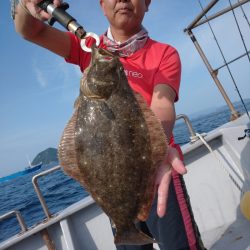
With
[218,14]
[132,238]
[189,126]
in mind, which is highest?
[218,14]

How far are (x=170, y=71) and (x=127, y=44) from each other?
21.4 inches

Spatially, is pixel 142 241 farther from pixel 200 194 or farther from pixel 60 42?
pixel 200 194

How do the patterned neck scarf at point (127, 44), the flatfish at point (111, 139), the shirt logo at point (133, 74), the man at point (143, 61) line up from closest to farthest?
1. the flatfish at point (111, 139)
2. the man at point (143, 61)
3. the shirt logo at point (133, 74)
4. the patterned neck scarf at point (127, 44)

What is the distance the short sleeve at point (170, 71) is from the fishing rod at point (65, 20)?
2.71 ft

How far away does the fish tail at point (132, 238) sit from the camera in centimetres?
200

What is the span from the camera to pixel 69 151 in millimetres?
1957

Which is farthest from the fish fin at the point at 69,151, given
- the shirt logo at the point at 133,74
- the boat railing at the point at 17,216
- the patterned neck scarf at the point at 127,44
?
the boat railing at the point at 17,216

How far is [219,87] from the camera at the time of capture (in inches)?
238

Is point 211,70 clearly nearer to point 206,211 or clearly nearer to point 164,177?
point 206,211

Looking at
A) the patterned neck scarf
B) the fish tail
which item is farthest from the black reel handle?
the fish tail

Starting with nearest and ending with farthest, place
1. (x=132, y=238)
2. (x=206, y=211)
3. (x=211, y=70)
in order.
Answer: (x=132, y=238) < (x=206, y=211) < (x=211, y=70)

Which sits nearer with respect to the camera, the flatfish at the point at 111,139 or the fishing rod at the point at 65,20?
the flatfish at the point at 111,139

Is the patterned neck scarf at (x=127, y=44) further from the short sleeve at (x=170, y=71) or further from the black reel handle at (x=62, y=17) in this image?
the black reel handle at (x=62, y=17)

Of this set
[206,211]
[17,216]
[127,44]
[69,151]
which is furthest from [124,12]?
[206,211]
